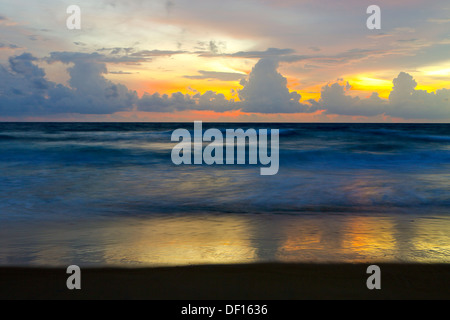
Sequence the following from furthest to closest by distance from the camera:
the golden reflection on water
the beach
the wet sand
Result: the golden reflection on water
the beach
the wet sand

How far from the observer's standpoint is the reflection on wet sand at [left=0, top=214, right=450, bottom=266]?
15.3 feet

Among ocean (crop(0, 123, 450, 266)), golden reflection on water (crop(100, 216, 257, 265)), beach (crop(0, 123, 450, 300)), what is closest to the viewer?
beach (crop(0, 123, 450, 300))

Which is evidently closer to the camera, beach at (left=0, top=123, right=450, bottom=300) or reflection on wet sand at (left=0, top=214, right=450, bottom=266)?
beach at (left=0, top=123, right=450, bottom=300)

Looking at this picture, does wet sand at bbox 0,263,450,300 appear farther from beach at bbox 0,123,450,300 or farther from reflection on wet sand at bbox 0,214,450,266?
reflection on wet sand at bbox 0,214,450,266

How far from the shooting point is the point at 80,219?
7.05 meters

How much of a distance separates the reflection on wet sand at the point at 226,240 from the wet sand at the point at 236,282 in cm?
25

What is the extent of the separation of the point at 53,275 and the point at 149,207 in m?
4.18

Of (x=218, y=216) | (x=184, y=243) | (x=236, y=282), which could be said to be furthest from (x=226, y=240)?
(x=218, y=216)

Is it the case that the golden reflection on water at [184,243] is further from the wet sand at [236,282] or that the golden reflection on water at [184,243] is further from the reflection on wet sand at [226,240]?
the wet sand at [236,282]

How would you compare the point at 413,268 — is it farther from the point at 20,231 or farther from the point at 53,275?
the point at 20,231

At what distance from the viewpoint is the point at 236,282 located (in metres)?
4.00

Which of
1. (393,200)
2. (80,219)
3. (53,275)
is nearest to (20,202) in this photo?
(80,219)

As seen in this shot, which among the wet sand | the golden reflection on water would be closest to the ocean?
the golden reflection on water

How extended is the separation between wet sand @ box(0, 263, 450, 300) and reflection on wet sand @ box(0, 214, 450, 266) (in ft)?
0.83
